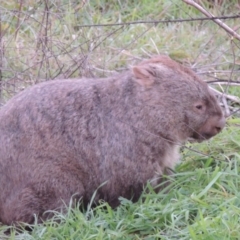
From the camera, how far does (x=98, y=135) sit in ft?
17.7

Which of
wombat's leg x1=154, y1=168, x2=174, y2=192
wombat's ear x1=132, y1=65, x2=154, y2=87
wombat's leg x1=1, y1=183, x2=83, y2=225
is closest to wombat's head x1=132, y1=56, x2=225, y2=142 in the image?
wombat's ear x1=132, y1=65, x2=154, y2=87

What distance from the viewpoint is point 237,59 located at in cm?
773

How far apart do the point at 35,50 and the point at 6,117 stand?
7.50 ft

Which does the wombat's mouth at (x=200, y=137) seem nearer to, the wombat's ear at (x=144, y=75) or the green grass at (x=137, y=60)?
the green grass at (x=137, y=60)

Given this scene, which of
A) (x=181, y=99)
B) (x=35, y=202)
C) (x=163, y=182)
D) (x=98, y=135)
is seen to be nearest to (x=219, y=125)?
(x=181, y=99)

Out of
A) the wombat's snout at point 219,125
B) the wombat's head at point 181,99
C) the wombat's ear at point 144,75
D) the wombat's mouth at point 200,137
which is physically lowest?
the wombat's mouth at point 200,137

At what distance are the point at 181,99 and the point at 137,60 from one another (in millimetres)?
2493

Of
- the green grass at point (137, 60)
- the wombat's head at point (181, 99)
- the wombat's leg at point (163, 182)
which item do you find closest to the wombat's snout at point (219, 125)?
the wombat's head at point (181, 99)

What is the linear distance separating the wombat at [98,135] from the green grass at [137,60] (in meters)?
0.16

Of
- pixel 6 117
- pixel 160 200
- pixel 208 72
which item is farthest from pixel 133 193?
pixel 208 72

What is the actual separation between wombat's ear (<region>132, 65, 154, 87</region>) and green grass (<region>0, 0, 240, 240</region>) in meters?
0.63

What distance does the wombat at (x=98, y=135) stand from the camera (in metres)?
5.27

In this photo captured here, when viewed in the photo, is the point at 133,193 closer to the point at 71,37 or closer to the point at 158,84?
the point at 158,84

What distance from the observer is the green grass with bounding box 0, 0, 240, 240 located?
4.83 meters
